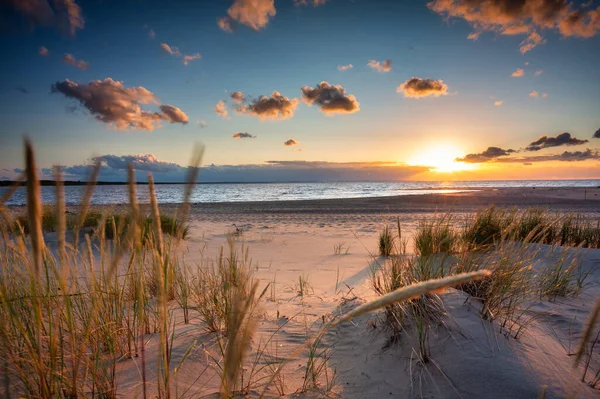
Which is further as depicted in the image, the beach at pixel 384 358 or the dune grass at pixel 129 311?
the beach at pixel 384 358

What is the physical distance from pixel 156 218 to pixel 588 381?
2365 millimetres

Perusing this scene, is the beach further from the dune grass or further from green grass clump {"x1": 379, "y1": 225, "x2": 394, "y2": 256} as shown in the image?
green grass clump {"x1": 379, "y1": 225, "x2": 394, "y2": 256}

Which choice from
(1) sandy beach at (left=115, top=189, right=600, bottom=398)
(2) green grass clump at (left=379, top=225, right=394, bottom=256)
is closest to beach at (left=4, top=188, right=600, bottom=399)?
(1) sandy beach at (left=115, top=189, right=600, bottom=398)

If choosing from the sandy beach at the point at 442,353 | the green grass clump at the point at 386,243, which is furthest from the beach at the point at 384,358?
the green grass clump at the point at 386,243

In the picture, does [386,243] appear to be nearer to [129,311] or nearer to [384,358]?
[384,358]

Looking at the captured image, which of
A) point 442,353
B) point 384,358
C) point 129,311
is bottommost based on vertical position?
point 384,358

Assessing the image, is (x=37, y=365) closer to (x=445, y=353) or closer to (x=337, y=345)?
(x=337, y=345)

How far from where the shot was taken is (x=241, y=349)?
697 mm

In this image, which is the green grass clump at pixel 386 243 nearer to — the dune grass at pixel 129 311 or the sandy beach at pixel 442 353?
the sandy beach at pixel 442 353

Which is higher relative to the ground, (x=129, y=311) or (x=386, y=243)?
(x=129, y=311)

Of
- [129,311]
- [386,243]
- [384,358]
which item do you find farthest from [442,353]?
[386,243]

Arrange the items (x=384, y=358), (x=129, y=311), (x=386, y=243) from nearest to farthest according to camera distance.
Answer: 1. (x=129, y=311)
2. (x=384, y=358)
3. (x=386, y=243)

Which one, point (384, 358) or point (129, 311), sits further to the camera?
point (384, 358)

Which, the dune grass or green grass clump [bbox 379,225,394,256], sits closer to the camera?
the dune grass
